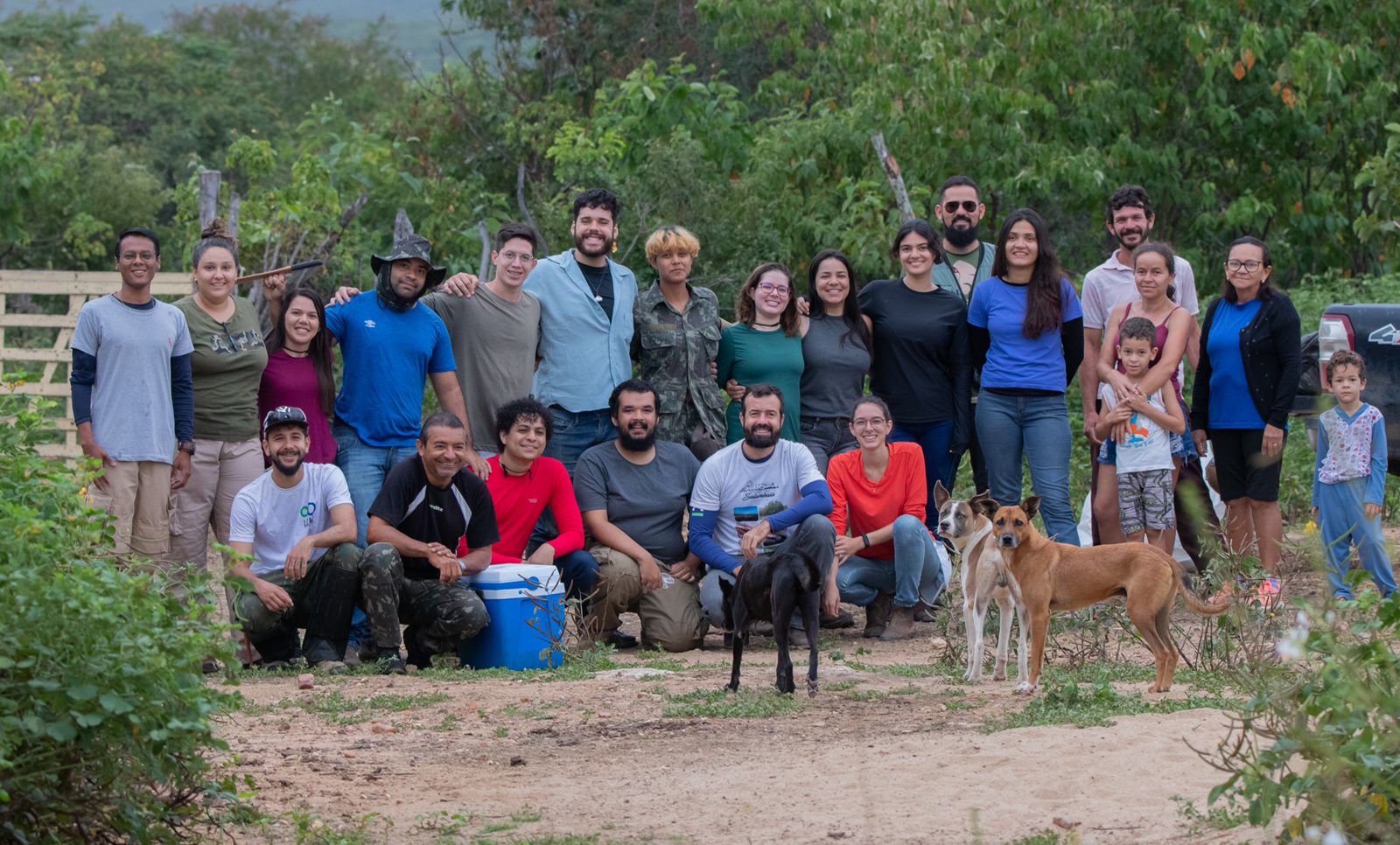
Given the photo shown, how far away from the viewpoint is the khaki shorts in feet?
26.2

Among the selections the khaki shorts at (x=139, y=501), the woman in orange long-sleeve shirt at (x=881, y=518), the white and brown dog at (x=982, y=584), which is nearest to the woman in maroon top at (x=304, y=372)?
the khaki shorts at (x=139, y=501)

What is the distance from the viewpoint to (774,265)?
30.1 ft

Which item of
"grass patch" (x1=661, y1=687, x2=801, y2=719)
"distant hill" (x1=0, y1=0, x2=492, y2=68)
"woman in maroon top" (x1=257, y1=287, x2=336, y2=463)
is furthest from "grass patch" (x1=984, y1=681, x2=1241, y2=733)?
"distant hill" (x1=0, y1=0, x2=492, y2=68)

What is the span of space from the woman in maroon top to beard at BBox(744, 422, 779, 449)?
2113 millimetres

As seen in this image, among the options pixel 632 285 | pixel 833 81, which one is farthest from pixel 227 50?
pixel 632 285

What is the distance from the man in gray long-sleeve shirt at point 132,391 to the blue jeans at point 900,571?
11.1ft

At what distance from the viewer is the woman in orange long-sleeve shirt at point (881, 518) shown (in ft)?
28.7

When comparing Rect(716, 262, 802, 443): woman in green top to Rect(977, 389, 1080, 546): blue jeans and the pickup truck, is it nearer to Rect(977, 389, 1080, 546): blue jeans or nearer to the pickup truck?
Rect(977, 389, 1080, 546): blue jeans

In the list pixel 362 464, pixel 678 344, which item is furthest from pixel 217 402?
pixel 678 344

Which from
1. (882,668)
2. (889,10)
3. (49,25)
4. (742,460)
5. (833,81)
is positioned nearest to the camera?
(882,668)

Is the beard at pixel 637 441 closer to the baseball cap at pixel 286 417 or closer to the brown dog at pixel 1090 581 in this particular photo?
the baseball cap at pixel 286 417

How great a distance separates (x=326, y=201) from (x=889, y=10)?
560 centimetres

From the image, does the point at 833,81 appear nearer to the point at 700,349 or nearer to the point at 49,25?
the point at 700,349

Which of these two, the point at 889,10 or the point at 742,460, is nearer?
the point at 742,460
